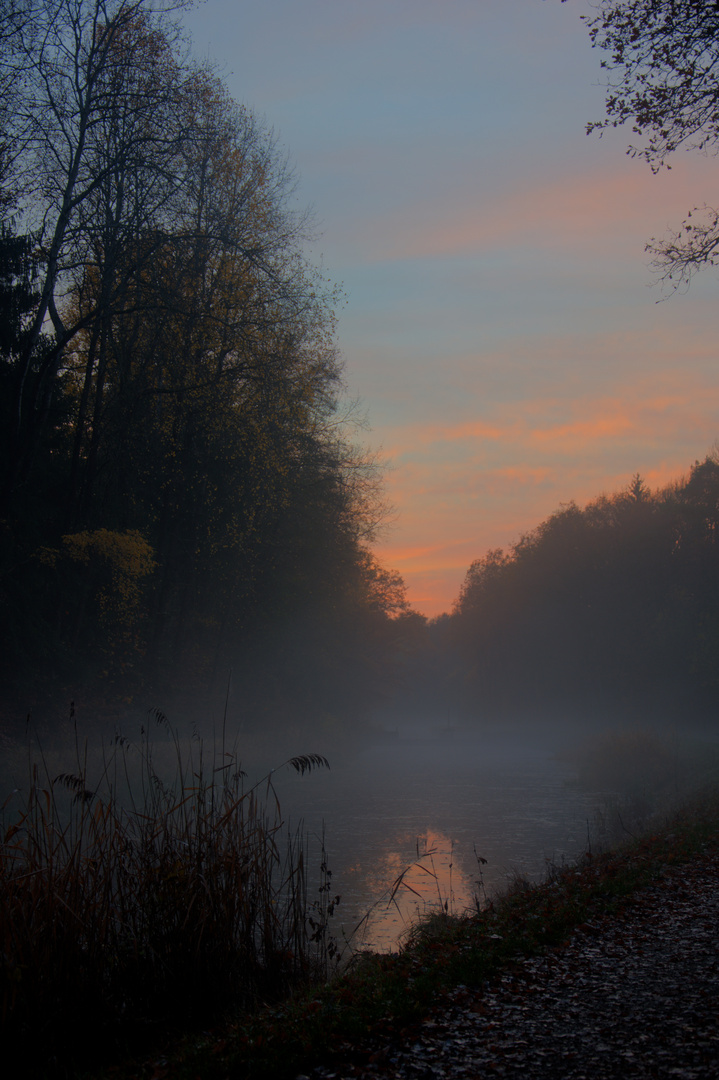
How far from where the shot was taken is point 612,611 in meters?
51.2

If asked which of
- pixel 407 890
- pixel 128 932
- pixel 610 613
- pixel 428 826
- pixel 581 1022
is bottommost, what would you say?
pixel 428 826

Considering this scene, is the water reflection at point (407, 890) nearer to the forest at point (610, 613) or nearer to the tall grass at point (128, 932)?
the tall grass at point (128, 932)

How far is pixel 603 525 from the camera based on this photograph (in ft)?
180

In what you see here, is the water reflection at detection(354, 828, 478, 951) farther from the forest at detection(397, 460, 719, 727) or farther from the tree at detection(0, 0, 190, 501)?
the forest at detection(397, 460, 719, 727)

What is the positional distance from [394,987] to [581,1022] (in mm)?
1359

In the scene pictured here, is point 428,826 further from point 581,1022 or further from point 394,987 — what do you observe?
point 581,1022

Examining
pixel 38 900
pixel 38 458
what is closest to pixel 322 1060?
pixel 38 900

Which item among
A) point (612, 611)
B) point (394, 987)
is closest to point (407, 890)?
point (394, 987)

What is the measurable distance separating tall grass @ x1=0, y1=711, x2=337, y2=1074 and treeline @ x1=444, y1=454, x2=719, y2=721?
37.4 m

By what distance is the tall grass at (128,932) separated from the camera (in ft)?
15.8

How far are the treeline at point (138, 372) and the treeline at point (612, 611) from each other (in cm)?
2884

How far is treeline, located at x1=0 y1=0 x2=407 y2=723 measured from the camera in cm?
1441

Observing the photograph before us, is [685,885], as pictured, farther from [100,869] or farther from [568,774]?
[568,774]

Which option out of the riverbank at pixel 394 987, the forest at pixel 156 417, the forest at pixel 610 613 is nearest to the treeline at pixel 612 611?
the forest at pixel 610 613
